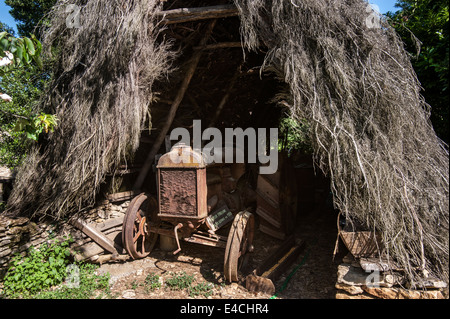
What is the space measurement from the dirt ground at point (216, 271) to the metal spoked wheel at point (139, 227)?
195mm

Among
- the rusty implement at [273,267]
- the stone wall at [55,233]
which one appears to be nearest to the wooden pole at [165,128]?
the stone wall at [55,233]

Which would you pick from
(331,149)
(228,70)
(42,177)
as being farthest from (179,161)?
(228,70)

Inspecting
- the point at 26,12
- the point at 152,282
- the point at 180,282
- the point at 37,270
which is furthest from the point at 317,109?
the point at 26,12

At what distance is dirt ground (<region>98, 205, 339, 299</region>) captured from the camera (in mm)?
3574

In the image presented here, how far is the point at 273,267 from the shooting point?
13.0 feet

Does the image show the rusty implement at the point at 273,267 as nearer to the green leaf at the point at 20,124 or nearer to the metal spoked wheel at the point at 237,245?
the metal spoked wheel at the point at 237,245

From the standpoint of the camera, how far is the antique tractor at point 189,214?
3.76m

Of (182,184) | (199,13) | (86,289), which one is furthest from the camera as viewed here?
(199,13)

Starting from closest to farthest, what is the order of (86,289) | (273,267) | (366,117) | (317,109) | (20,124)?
(20,124) → (366,117) → (317,109) → (86,289) → (273,267)

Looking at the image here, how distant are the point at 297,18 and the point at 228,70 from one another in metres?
3.17

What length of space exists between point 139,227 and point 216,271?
52.6 inches

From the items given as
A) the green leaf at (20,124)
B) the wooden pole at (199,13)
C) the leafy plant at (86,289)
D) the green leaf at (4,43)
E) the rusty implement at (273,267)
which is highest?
the wooden pole at (199,13)

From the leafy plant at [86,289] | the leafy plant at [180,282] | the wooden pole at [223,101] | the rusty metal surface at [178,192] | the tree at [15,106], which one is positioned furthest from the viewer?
the wooden pole at [223,101]

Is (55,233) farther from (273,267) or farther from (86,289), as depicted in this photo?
(273,267)
